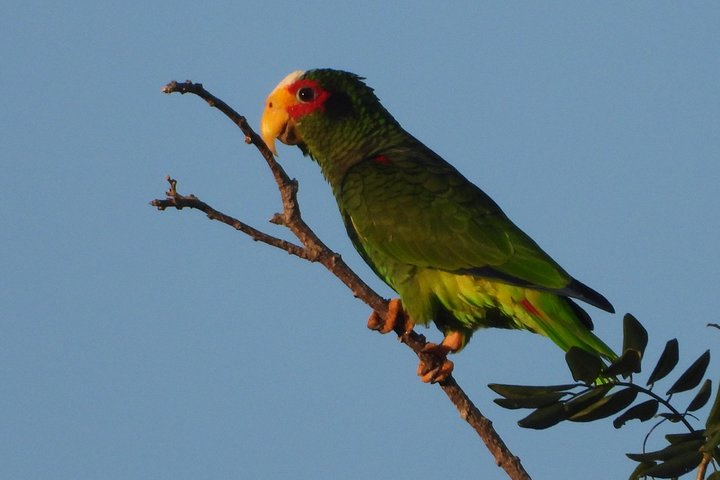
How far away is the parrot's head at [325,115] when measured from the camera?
5254 millimetres

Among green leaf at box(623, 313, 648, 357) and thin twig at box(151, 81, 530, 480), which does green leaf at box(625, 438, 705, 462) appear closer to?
green leaf at box(623, 313, 648, 357)

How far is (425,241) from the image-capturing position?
4488 millimetres

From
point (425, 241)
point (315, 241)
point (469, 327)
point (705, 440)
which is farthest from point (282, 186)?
point (705, 440)

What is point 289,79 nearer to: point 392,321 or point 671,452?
point 392,321

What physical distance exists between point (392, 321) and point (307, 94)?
180 cm

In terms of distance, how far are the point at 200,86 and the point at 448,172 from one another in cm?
194

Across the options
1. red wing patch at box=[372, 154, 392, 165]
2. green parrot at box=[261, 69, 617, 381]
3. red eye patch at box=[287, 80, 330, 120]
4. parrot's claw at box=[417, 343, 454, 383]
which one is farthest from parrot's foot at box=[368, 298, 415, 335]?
red eye patch at box=[287, 80, 330, 120]

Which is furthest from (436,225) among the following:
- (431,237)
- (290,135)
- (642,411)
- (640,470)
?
(640,470)

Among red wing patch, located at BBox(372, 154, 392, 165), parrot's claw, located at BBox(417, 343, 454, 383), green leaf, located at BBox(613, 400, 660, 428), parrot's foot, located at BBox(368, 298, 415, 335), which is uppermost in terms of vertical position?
red wing patch, located at BBox(372, 154, 392, 165)

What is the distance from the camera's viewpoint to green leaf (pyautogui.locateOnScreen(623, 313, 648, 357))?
2.59 m

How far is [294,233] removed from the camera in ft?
11.7

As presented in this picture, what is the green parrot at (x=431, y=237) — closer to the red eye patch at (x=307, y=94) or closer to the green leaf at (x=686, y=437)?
the red eye patch at (x=307, y=94)

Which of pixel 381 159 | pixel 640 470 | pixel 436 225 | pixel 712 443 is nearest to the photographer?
pixel 712 443

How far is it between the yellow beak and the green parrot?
0.02 m
